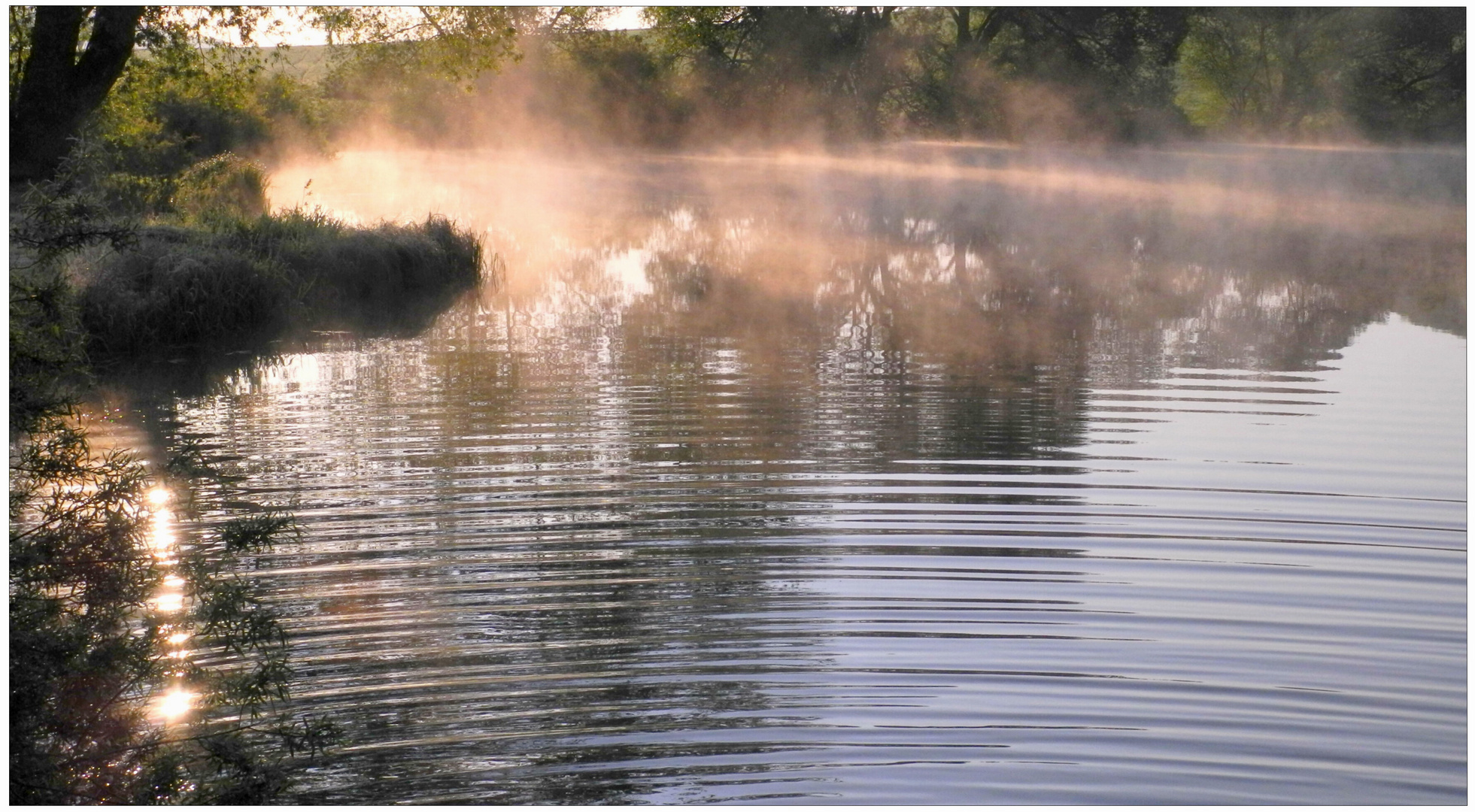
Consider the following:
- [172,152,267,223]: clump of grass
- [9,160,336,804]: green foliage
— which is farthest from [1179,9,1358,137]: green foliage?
[9,160,336,804]: green foliage

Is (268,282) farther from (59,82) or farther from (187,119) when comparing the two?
(187,119)

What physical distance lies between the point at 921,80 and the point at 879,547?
31.7 metres

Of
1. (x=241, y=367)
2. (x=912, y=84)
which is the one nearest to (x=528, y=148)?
(x=912, y=84)

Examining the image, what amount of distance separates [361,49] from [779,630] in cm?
1332

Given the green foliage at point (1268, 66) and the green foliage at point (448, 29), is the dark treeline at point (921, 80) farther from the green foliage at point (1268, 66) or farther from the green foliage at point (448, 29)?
the green foliage at point (448, 29)

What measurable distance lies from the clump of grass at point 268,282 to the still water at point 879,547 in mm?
1019

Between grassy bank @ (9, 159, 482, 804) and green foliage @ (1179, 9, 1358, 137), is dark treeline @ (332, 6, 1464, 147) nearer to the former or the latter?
green foliage @ (1179, 9, 1358, 137)

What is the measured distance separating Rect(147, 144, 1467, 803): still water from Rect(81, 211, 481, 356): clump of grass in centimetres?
102

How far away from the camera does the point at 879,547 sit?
21.5ft

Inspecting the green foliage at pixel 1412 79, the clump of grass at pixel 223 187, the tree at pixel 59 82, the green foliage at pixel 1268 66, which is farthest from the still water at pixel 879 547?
the green foliage at pixel 1268 66

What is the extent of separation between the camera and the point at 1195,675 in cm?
518

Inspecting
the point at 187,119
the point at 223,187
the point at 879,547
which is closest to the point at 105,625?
the point at 879,547

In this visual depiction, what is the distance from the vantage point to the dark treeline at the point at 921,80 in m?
34.2

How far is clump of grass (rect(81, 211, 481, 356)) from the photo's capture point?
12.4m
